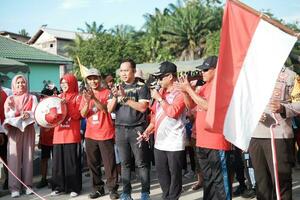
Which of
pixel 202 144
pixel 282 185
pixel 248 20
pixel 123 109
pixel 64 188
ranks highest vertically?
pixel 248 20

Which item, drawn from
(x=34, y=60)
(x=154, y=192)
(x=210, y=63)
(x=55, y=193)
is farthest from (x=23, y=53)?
(x=210, y=63)

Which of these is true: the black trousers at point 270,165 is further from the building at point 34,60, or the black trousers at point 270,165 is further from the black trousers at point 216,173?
the building at point 34,60

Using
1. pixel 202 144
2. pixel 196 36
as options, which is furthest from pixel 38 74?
pixel 202 144

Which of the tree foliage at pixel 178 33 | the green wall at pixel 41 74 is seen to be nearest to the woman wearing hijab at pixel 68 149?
the green wall at pixel 41 74

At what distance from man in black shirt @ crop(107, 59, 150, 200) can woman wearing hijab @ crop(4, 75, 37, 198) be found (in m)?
1.73

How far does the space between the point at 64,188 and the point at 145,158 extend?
171 cm

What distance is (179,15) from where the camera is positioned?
46781mm

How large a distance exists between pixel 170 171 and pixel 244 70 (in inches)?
76.3

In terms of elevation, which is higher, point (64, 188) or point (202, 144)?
point (202, 144)

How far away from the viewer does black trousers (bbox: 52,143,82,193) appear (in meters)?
6.20

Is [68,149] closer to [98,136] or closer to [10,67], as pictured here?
[98,136]

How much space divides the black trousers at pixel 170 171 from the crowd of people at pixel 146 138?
12 mm

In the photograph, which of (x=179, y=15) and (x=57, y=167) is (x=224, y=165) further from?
(x=179, y=15)

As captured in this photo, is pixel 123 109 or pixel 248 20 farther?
pixel 123 109
